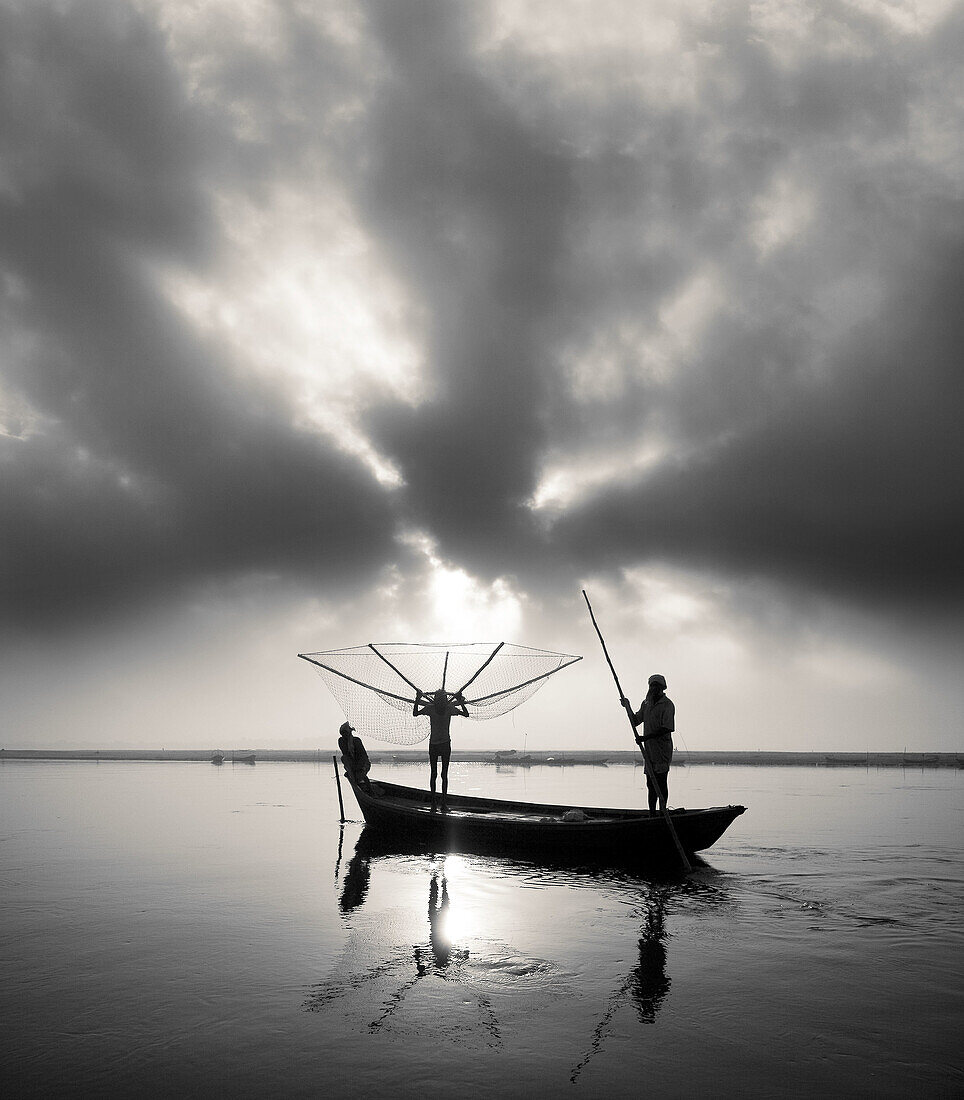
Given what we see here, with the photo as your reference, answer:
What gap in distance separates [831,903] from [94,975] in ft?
36.2

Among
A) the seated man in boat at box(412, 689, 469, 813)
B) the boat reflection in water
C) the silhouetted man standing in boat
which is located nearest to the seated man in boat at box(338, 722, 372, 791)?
the seated man in boat at box(412, 689, 469, 813)

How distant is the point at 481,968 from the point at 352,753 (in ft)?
47.4

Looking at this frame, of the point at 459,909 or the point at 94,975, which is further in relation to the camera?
the point at 459,909

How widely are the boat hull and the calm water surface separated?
57 cm

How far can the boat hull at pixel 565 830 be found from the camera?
579 inches

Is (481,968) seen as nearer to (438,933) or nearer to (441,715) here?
(438,933)

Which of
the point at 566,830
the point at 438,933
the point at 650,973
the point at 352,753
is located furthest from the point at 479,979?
the point at 352,753

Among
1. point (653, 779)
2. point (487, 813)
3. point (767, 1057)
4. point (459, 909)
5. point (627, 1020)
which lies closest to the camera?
point (767, 1057)

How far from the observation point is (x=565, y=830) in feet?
50.5

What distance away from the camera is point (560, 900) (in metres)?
12.7

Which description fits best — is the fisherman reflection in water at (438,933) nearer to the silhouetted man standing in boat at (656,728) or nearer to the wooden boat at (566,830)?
the wooden boat at (566,830)

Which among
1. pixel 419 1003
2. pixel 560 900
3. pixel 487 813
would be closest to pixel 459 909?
pixel 560 900

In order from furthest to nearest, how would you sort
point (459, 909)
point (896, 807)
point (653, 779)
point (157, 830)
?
1. point (896, 807)
2. point (157, 830)
3. point (653, 779)
4. point (459, 909)

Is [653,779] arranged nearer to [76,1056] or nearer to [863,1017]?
[863,1017]
